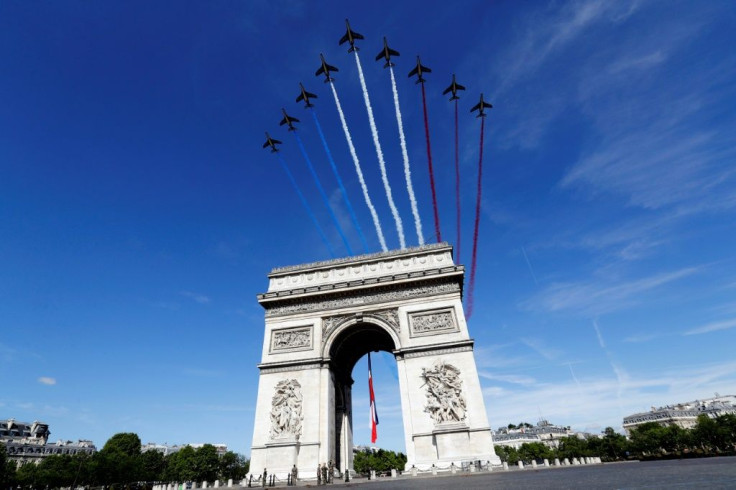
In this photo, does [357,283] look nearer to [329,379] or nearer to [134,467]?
[329,379]

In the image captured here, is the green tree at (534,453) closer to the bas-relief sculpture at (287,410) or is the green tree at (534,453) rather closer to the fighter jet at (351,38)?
the bas-relief sculpture at (287,410)

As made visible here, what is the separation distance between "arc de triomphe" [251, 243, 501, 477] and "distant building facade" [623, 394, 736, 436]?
97.7 meters

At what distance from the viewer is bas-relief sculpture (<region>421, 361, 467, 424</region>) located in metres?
19.0

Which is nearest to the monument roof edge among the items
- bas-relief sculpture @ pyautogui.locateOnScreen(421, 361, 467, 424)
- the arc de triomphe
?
the arc de triomphe

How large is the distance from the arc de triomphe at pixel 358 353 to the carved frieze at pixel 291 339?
A: 0.20 feet

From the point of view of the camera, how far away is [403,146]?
24250 mm

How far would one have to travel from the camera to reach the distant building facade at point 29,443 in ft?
199

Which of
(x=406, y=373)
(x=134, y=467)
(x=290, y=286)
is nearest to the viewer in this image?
(x=406, y=373)

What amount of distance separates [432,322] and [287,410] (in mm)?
9436

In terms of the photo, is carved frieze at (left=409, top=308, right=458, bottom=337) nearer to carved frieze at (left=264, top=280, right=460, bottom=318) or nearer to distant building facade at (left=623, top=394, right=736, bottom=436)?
carved frieze at (left=264, top=280, right=460, bottom=318)

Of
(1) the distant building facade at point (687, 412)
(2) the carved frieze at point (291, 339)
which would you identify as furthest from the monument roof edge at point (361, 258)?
(1) the distant building facade at point (687, 412)

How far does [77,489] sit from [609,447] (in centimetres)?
8154

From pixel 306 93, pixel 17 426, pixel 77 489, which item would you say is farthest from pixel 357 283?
pixel 17 426

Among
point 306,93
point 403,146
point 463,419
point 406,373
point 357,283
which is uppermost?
point 306,93
